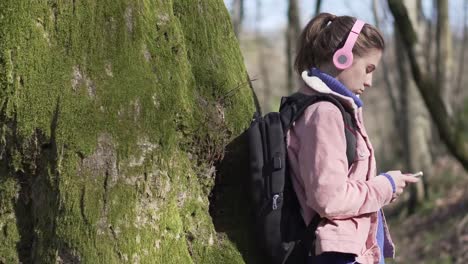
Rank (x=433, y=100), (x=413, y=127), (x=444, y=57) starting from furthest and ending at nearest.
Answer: (x=444, y=57)
(x=413, y=127)
(x=433, y=100)

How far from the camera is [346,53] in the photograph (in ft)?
9.55

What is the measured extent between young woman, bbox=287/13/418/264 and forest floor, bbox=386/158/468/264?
25.1 feet

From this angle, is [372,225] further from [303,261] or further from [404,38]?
[404,38]

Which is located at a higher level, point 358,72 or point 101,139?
point 358,72

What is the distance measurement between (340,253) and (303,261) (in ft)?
0.57

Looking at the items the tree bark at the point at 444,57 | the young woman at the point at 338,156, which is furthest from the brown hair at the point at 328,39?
the tree bark at the point at 444,57

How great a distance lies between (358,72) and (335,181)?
541 millimetres

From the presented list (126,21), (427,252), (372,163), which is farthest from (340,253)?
(427,252)

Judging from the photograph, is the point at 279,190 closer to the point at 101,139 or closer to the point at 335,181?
the point at 335,181

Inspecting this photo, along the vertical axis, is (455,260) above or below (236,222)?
below

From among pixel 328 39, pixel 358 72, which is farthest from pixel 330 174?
pixel 328 39

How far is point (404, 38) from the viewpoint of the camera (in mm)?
6789

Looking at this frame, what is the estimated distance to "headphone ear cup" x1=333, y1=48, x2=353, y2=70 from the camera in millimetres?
2914

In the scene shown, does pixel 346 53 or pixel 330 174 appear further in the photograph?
pixel 346 53
